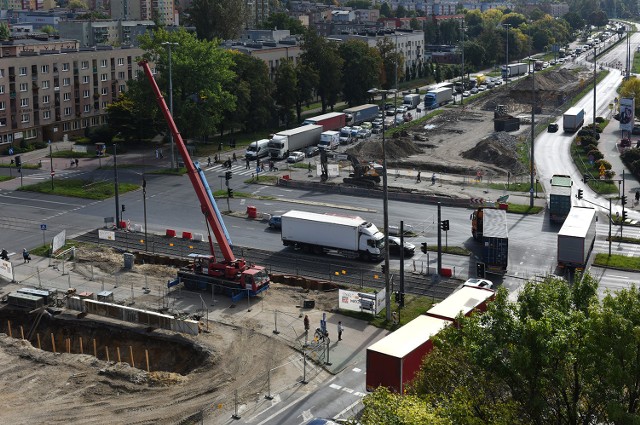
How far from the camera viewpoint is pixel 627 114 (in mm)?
98812

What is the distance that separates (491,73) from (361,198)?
4453 inches

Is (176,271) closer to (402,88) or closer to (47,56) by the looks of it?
(47,56)

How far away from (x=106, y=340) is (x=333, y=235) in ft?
56.3

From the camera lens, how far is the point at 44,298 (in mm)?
46875

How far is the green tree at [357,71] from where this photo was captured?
119688 mm

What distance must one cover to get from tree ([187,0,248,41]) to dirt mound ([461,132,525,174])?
66477mm

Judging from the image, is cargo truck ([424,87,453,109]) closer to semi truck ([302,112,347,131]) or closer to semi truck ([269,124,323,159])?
semi truck ([302,112,347,131])

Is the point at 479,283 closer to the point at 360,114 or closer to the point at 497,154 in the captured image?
the point at 497,154

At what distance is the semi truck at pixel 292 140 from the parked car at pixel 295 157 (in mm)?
1163

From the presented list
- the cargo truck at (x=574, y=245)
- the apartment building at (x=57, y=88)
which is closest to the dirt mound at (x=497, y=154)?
the cargo truck at (x=574, y=245)

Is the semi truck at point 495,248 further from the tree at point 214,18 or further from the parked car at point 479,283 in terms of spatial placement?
the tree at point 214,18

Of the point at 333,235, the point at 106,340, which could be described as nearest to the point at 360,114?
the point at 333,235

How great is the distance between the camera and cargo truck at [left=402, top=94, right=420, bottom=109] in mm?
127750

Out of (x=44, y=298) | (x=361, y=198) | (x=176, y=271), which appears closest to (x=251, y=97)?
(x=361, y=198)
